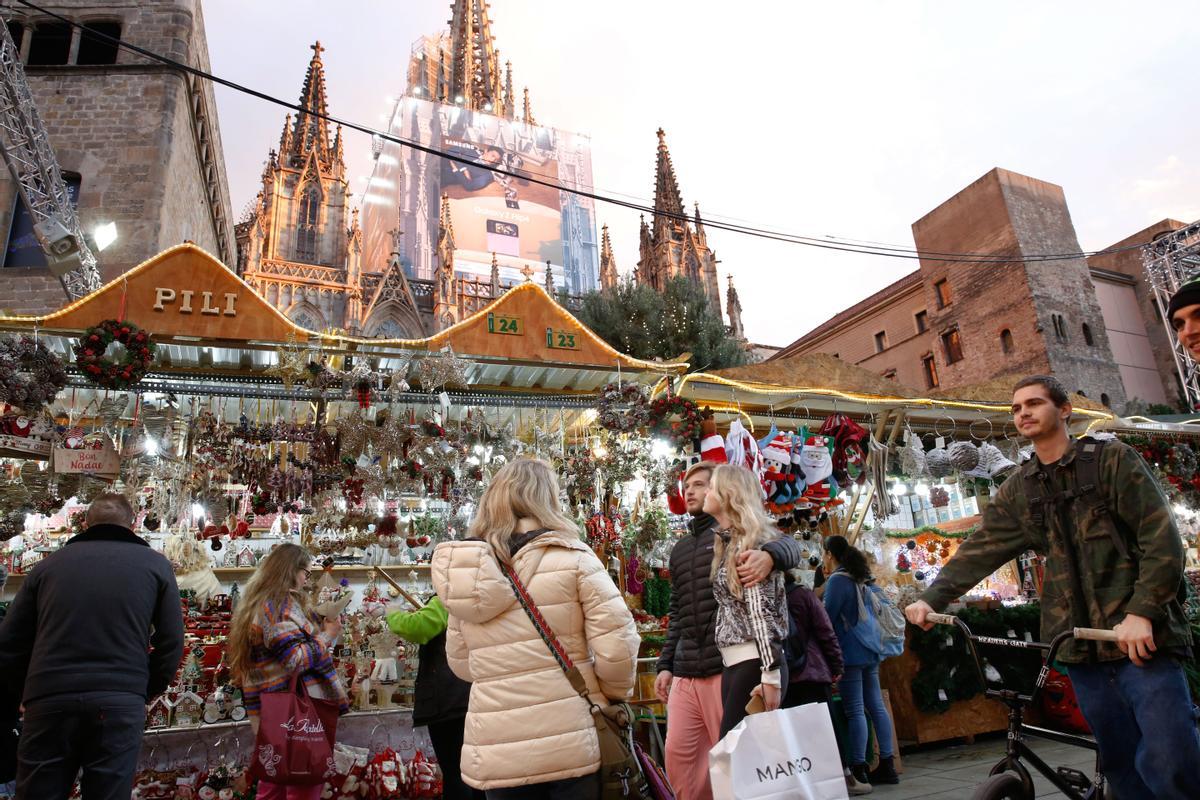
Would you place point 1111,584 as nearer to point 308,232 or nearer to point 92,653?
point 92,653

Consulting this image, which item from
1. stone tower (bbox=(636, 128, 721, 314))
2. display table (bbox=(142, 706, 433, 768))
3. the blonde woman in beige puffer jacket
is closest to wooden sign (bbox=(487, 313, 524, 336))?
display table (bbox=(142, 706, 433, 768))

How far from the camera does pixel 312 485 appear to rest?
19.7 feet

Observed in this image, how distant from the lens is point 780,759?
229 cm

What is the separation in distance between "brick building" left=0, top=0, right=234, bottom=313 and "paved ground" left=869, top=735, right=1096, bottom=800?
13397 millimetres

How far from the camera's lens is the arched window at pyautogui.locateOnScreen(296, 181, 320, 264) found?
1367 inches

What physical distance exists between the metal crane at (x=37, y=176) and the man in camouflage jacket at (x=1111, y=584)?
11763 mm

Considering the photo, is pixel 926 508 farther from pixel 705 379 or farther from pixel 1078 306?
pixel 1078 306

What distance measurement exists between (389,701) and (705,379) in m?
3.84

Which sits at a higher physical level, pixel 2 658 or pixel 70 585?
pixel 70 585

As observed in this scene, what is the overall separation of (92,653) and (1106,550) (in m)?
3.92

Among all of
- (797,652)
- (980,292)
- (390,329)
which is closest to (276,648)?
(797,652)

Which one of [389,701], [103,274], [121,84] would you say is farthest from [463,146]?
[389,701]

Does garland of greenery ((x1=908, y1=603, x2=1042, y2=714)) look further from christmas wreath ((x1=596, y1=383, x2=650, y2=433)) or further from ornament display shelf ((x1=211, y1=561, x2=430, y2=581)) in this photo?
ornament display shelf ((x1=211, y1=561, x2=430, y2=581))

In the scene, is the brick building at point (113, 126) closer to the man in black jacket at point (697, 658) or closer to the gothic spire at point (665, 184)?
the man in black jacket at point (697, 658)
